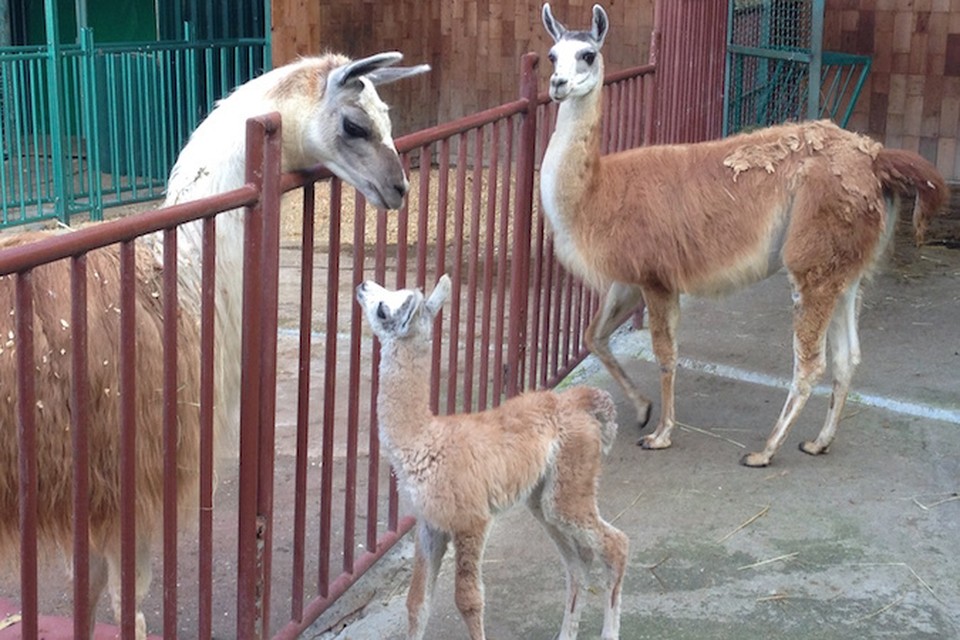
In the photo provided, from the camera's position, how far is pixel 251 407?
3.00 metres

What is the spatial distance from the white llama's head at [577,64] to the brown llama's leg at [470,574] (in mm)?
2203

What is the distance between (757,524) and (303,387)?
1881mm

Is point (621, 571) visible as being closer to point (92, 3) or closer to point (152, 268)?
point (152, 268)

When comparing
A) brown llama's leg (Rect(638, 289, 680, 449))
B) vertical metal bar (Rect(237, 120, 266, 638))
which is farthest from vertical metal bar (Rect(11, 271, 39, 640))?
brown llama's leg (Rect(638, 289, 680, 449))

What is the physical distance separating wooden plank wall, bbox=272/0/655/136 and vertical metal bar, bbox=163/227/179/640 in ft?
27.0

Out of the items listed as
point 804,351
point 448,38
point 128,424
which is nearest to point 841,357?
point 804,351

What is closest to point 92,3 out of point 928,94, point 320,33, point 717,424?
point 320,33

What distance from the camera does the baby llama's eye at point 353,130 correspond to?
3261 millimetres

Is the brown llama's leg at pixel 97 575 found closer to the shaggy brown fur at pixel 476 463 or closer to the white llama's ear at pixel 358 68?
the shaggy brown fur at pixel 476 463

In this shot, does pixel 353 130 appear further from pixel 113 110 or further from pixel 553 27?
pixel 113 110

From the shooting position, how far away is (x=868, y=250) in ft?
16.0

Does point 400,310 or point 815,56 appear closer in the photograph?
point 400,310

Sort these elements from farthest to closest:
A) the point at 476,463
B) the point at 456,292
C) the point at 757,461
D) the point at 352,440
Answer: the point at 757,461, the point at 456,292, the point at 352,440, the point at 476,463

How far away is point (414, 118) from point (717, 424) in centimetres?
678
